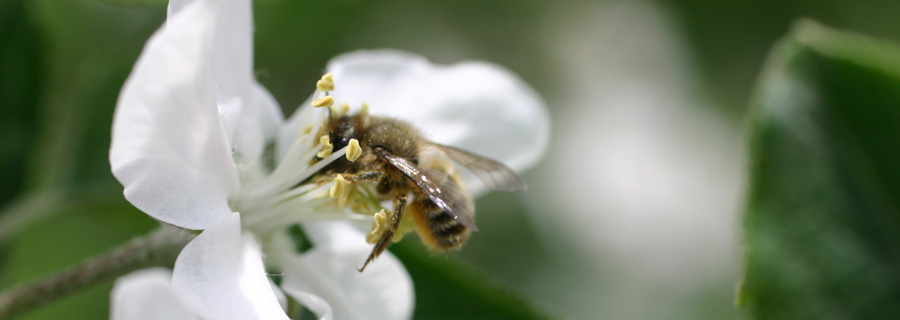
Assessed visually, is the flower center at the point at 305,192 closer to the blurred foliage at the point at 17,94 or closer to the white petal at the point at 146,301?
the white petal at the point at 146,301

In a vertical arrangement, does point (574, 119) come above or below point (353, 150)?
above

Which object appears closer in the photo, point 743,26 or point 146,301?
point 146,301

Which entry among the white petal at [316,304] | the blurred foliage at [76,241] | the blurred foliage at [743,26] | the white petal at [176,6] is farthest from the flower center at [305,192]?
the blurred foliage at [743,26]

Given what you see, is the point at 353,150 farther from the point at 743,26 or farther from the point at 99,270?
the point at 743,26

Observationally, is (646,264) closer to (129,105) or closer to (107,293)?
(107,293)

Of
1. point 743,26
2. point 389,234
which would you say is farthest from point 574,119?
point 389,234

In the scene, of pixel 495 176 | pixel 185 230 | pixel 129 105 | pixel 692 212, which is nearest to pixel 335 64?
pixel 495 176
